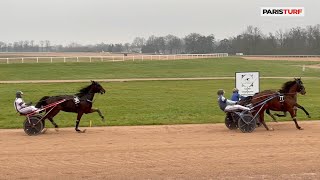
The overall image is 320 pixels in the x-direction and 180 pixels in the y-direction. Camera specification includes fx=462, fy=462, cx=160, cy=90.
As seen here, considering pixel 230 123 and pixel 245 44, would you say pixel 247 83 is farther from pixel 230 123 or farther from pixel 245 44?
pixel 245 44

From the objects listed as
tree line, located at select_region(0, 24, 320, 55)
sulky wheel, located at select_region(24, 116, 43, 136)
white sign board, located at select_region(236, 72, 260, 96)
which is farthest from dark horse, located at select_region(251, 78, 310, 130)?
tree line, located at select_region(0, 24, 320, 55)

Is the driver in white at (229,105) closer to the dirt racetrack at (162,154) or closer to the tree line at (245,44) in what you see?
the dirt racetrack at (162,154)

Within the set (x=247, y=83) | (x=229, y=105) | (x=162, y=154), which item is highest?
(x=247, y=83)

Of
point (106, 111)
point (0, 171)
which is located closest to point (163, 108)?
point (106, 111)

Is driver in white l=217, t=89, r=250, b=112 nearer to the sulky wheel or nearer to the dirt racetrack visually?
the dirt racetrack

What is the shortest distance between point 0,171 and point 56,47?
182m

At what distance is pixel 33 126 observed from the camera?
12352mm

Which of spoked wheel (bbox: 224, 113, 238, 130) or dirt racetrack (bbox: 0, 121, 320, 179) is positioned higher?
spoked wheel (bbox: 224, 113, 238, 130)

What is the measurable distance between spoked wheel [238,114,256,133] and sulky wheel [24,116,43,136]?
543 cm

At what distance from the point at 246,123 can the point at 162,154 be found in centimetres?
366

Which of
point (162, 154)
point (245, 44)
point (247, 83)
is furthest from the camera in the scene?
point (245, 44)

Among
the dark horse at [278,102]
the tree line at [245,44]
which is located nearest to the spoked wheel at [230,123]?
the dark horse at [278,102]

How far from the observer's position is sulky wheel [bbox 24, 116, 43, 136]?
12.3m

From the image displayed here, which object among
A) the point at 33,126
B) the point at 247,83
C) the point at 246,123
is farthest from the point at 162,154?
the point at 247,83
